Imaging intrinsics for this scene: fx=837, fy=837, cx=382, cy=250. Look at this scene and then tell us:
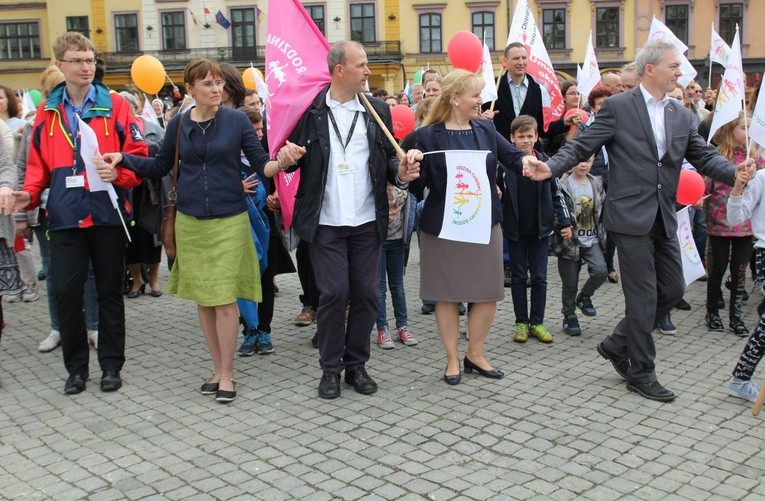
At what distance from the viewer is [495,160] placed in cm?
567

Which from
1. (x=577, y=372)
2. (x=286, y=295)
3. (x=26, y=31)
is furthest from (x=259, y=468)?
(x=26, y=31)

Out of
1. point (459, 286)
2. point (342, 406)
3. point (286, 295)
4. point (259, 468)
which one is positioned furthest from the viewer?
point (286, 295)

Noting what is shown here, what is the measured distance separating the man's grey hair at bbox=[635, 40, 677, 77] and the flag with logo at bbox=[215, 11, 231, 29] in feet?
139

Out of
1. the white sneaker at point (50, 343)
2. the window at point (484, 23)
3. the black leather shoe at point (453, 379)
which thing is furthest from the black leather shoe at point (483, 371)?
the window at point (484, 23)

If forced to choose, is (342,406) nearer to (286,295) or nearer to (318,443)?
(318,443)

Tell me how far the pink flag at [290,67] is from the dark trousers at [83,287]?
1333 mm

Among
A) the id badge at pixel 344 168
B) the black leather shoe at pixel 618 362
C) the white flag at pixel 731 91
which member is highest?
the white flag at pixel 731 91

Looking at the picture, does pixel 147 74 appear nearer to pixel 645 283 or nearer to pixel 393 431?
pixel 393 431

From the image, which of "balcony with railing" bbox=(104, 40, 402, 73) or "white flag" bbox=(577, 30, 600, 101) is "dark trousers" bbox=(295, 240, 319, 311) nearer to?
"white flag" bbox=(577, 30, 600, 101)

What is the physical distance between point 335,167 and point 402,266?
1856mm

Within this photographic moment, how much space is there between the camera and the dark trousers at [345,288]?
5375 millimetres

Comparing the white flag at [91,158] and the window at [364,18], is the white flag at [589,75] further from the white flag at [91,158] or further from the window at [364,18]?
the window at [364,18]

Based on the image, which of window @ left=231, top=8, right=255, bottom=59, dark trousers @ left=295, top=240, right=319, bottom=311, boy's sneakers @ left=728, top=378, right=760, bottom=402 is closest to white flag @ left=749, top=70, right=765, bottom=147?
boy's sneakers @ left=728, top=378, right=760, bottom=402

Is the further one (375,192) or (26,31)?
(26,31)
